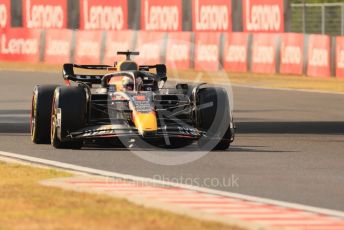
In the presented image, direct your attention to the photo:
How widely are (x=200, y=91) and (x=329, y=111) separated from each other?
8.98 meters

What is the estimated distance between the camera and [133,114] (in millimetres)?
17578

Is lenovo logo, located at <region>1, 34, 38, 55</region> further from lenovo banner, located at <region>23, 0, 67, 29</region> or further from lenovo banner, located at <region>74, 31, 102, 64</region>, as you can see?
lenovo banner, located at <region>74, 31, 102, 64</region>

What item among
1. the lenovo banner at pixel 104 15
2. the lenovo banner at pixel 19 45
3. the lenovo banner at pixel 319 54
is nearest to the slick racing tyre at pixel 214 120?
the lenovo banner at pixel 319 54

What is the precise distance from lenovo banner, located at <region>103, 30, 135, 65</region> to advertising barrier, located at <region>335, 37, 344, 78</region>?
7.67 m

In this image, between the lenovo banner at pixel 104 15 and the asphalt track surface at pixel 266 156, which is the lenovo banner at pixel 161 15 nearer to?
the lenovo banner at pixel 104 15

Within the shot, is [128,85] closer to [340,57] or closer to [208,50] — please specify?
[340,57]

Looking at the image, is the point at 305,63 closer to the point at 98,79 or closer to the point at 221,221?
the point at 98,79

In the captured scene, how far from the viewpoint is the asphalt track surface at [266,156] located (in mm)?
13570

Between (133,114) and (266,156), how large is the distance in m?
1.72

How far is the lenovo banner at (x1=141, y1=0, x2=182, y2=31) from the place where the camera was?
46500 mm

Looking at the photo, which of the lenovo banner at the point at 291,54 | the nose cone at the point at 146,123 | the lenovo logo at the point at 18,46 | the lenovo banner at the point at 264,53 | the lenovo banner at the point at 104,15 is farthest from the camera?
the lenovo banner at the point at 104,15

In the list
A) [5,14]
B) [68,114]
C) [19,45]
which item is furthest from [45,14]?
[68,114]

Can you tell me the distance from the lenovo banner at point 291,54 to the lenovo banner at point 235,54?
120 centimetres

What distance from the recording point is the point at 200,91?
1836cm
